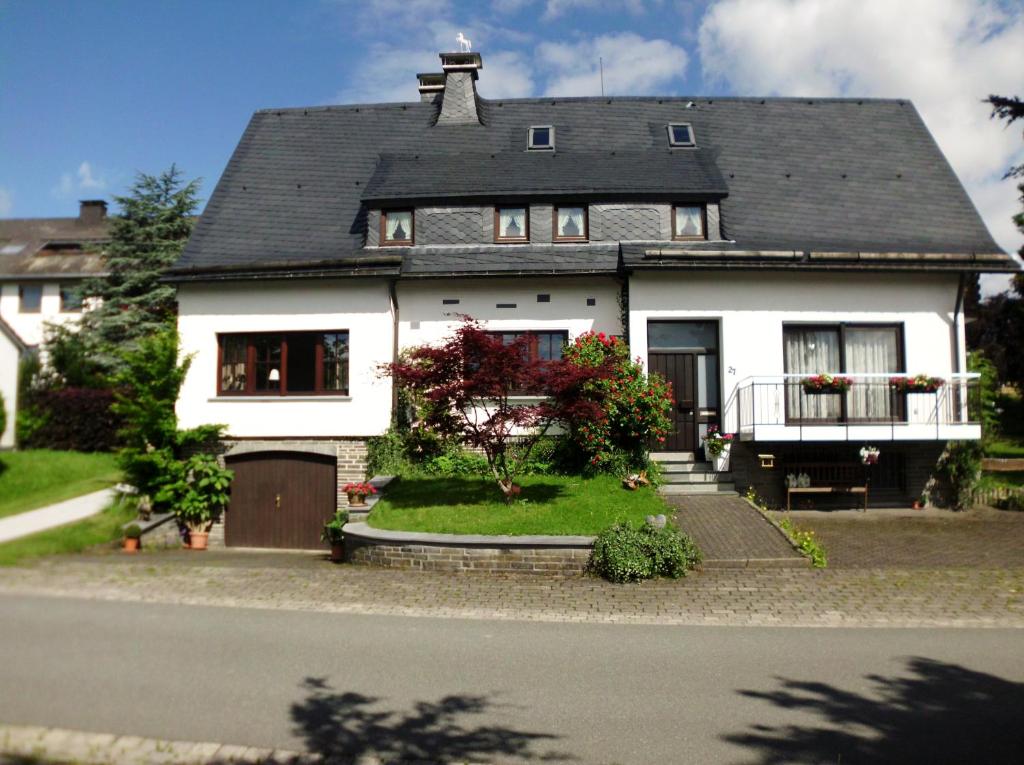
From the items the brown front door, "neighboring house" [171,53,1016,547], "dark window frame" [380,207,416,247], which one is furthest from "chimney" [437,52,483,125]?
the brown front door

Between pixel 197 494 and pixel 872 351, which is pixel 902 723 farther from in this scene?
pixel 197 494

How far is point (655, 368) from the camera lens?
15.7 m

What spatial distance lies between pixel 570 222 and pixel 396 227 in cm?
377

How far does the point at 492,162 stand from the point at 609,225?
3392 millimetres

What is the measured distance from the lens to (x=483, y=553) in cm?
1026

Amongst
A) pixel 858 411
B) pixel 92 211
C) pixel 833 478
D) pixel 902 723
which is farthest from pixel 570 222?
pixel 92 211

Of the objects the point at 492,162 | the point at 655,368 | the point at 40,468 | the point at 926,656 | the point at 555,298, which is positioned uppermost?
the point at 492,162

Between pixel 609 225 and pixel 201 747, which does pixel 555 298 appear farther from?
pixel 201 747

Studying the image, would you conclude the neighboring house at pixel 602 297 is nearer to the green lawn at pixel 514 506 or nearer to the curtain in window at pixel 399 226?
the curtain in window at pixel 399 226

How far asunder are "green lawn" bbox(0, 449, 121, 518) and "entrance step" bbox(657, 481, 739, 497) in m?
9.43

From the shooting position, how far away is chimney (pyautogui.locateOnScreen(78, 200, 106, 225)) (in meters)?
37.9

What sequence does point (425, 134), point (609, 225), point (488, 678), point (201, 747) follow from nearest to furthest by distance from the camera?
point (201, 747)
point (488, 678)
point (609, 225)
point (425, 134)

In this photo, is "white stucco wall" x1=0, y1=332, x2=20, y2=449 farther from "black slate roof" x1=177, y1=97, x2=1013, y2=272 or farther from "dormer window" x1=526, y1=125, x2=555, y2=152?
"dormer window" x1=526, y1=125, x2=555, y2=152

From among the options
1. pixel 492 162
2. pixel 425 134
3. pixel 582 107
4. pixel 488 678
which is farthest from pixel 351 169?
pixel 488 678
